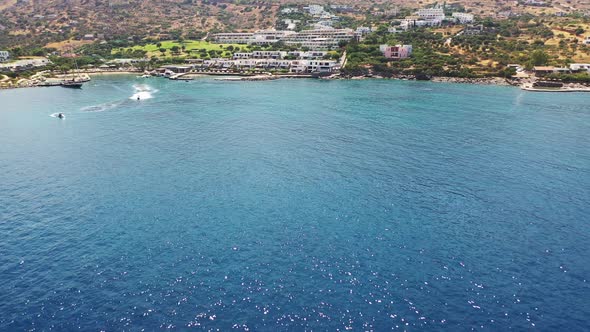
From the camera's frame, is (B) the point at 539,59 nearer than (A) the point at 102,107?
No

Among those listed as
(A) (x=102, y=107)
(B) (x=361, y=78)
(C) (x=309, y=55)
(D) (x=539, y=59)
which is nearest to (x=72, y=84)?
(A) (x=102, y=107)

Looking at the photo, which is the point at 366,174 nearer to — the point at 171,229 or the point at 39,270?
the point at 171,229

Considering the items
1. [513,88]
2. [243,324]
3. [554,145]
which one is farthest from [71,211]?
[513,88]

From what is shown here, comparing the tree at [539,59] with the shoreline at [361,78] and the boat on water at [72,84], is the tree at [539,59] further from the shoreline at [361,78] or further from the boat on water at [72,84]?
the boat on water at [72,84]

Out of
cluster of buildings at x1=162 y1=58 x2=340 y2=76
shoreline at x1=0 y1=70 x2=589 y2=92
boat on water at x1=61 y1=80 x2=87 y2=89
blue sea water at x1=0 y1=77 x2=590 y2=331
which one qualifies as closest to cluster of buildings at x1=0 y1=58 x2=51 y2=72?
shoreline at x1=0 y1=70 x2=589 y2=92

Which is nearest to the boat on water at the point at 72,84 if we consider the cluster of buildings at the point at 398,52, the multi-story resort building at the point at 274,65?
the multi-story resort building at the point at 274,65

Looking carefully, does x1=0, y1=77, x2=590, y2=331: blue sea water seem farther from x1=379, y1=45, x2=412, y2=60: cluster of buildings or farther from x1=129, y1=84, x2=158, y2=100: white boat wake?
x1=379, y1=45, x2=412, y2=60: cluster of buildings

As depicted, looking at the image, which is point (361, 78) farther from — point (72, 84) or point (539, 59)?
point (72, 84)

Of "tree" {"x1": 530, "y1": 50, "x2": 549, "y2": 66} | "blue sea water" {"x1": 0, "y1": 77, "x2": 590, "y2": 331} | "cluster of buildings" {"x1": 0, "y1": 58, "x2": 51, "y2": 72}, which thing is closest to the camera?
"blue sea water" {"x1": 0, "y1": 77, "x2": 590, "y2": 331}
